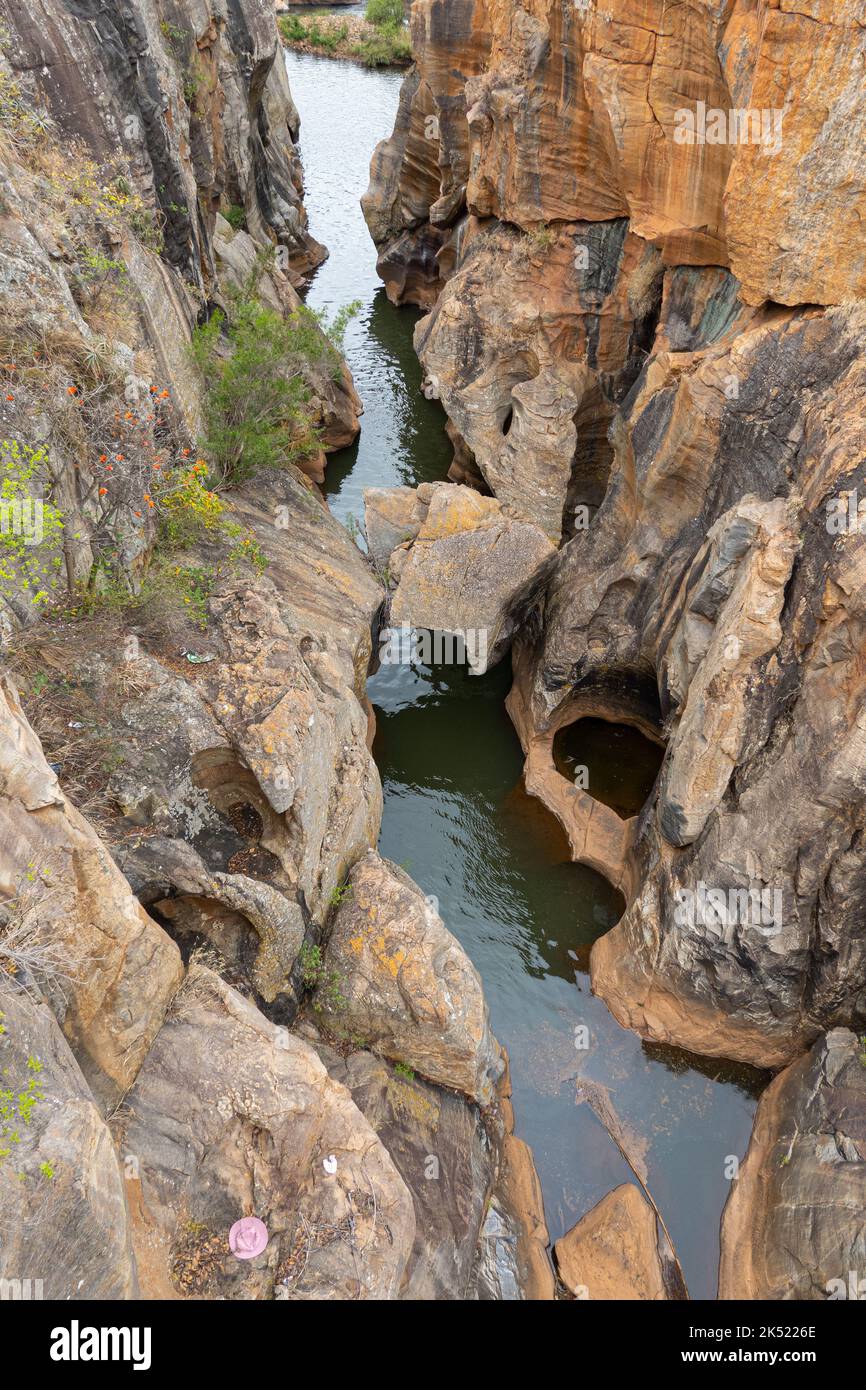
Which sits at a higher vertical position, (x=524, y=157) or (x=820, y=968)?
(x=524, y=157)

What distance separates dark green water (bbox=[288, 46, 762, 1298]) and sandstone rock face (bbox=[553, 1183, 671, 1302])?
254mm

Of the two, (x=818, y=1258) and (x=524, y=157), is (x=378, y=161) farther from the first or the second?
(x=818, y=1258)

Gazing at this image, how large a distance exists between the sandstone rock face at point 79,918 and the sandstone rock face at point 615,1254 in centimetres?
597

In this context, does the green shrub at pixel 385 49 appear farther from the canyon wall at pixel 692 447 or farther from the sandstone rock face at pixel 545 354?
the sandstone rock face at pixel 545 354

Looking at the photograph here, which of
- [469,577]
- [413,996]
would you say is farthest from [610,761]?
[413,996]

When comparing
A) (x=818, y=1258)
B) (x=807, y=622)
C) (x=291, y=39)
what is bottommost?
(x=818, y=1258)

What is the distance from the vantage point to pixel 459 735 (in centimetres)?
1708

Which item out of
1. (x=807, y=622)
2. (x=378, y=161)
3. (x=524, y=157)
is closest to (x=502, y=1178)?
(x=807, y=622)

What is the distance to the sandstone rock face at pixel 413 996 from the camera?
1052 centimetres

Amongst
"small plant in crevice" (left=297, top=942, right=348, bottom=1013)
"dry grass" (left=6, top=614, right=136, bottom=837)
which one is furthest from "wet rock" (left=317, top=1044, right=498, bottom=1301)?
"dry grass" (left=6, top=614, right=136, bottom=837)

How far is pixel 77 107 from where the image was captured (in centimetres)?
1242

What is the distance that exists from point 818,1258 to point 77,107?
56.9 ft

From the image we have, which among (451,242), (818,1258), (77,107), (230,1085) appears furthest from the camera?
(451,242)

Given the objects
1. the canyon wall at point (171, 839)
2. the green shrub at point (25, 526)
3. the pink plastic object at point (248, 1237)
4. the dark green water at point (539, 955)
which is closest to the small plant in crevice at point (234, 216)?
the canyon wall at point (171, 839)
